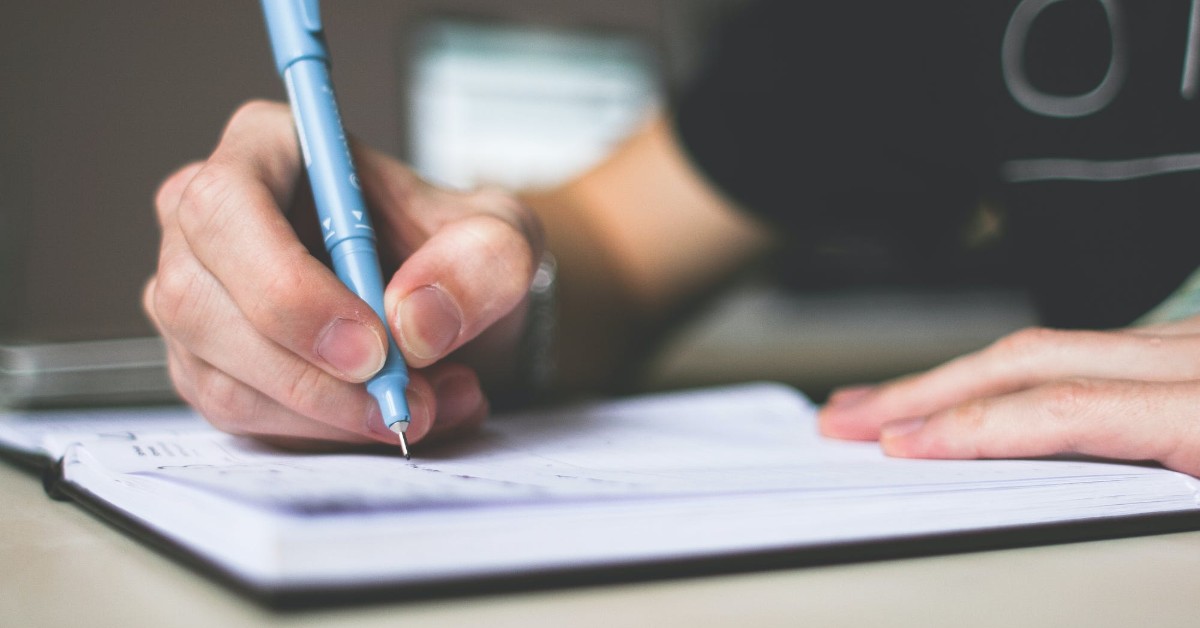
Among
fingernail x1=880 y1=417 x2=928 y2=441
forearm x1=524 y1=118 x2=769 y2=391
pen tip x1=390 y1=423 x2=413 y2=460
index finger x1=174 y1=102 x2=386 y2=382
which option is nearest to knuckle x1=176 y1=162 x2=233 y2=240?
index finger x1=174 y1=102 x2=386 y2=382

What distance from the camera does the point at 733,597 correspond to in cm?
20

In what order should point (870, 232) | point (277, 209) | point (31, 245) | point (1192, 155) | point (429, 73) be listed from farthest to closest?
point (429, 73) < point (31, 245) < point (870, 232) < point (1192, 155) < point (277, 209)

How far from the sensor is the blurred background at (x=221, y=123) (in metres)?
1.91

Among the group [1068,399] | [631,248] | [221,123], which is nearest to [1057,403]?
[1068,399]

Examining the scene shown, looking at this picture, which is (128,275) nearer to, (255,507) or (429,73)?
(429,73)

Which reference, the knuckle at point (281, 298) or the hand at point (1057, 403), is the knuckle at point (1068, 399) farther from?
the knuckle at point (281, 298)

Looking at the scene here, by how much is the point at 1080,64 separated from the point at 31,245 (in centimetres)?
214

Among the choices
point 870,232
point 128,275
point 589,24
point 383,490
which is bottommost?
point 128,275

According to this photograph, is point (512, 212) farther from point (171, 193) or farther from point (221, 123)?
point (221, 123)

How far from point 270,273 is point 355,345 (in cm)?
4

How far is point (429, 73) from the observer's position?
2.21 m

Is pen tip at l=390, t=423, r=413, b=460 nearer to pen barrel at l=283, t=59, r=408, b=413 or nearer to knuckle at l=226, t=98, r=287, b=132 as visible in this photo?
pen barrel at l=283, t=59, r=408, b=413

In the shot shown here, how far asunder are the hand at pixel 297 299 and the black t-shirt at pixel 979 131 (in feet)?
1.25

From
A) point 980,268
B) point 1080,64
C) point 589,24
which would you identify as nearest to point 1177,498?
point 1080,64
